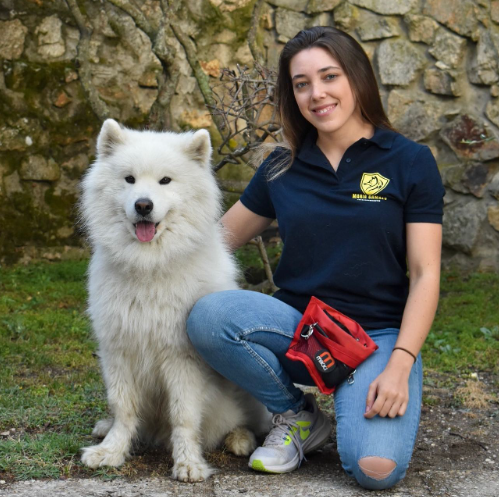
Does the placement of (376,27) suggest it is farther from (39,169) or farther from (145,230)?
(145,230)

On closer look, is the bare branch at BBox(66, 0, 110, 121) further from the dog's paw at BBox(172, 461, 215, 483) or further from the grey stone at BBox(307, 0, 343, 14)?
the dog's paw at BBox(172, 461, 215, 483)

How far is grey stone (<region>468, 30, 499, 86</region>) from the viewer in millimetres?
5777

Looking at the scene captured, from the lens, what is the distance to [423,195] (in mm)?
2730

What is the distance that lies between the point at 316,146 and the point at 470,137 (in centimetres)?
329

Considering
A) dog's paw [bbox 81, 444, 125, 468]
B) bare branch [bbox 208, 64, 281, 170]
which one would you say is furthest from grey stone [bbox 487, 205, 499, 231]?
dog's paw [bbox 81, 444, 125, 468]

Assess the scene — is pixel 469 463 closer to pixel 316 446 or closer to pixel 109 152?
pixel 316 446

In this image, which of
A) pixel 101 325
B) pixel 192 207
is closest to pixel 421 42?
pixel 192 207

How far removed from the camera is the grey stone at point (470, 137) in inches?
228

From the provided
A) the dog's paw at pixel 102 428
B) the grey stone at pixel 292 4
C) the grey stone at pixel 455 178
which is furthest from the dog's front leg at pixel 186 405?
the grey stone at pixel 292 4

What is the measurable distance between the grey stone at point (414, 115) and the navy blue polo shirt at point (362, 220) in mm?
3243

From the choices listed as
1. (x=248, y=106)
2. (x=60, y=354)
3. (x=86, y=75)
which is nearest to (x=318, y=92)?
(x=248, y=106)

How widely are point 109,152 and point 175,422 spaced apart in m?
1.12

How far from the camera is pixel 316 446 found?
9.75 ft

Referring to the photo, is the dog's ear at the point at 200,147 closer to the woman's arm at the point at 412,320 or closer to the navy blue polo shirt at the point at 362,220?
the navy blue polo shirt at the point at 362,220
